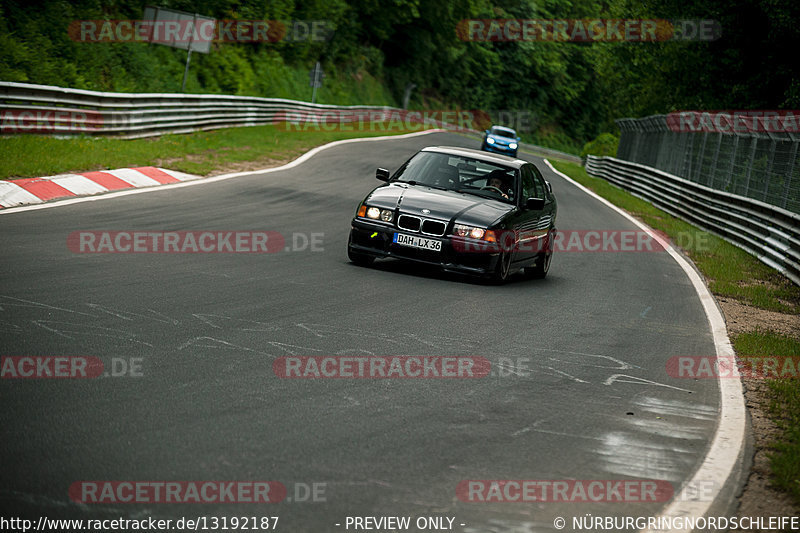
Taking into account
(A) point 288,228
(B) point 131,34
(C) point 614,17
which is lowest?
(A) point 288,228

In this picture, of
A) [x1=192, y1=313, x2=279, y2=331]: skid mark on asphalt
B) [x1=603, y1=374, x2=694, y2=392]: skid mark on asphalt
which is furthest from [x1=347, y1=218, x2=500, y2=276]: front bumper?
[x1=603, y1=374, x2=694, y2=392]: skid mark on asphalt

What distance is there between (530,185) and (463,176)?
977mm

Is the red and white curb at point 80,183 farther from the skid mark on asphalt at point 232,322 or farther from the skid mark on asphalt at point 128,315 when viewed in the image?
the skid mark on asphalt at point 232,322

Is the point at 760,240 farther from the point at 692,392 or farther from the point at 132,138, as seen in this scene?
the point at 132,138

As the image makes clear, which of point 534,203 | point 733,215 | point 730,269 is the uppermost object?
point 534,203

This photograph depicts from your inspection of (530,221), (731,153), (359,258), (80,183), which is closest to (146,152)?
(80,183)

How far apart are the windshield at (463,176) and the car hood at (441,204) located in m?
0.18

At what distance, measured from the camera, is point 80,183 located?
1411cm

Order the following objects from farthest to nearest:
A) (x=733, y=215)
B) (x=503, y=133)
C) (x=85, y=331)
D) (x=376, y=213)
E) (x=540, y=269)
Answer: (x=503, y=133)
(x=733, y=215)
(x=540, y=269)
(x=376, y=213)
(x=85, y=331)

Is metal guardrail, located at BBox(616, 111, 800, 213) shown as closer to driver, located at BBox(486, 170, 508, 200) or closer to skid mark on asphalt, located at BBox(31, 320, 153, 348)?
driver, located at BBox(486, 170, 508, 200)

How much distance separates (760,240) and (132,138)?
A: 1420 cm

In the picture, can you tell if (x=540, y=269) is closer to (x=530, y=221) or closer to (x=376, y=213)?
(x=530, y=221)

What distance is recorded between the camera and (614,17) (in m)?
49.1

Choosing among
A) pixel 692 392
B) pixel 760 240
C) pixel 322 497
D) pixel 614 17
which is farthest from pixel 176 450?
pixel 614 17
